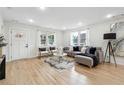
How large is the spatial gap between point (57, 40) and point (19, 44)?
3335 mm

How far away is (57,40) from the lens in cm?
777

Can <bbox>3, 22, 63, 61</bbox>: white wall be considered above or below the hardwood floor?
above

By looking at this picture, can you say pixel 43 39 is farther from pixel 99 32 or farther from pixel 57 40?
pixel 99 32

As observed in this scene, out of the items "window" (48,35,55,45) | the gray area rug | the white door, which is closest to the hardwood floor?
the gray area rug

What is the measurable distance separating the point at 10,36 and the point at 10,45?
0.52 m

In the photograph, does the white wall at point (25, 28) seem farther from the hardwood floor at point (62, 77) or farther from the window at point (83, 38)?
the hardwood floor at point (62, 77)

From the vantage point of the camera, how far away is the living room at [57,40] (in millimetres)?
3502

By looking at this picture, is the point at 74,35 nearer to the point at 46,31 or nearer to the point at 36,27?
the point at 46,31

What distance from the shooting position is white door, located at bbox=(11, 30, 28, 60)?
508 centimetres

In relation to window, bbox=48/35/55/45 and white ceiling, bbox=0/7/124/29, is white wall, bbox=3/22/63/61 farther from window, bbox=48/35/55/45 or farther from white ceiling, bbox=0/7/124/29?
white ceiling, bbox=0/7/124/29

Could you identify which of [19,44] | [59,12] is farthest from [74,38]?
[19,44]

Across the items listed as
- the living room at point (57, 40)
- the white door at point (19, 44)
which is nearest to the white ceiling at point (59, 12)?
the living room at point (57, 40)
